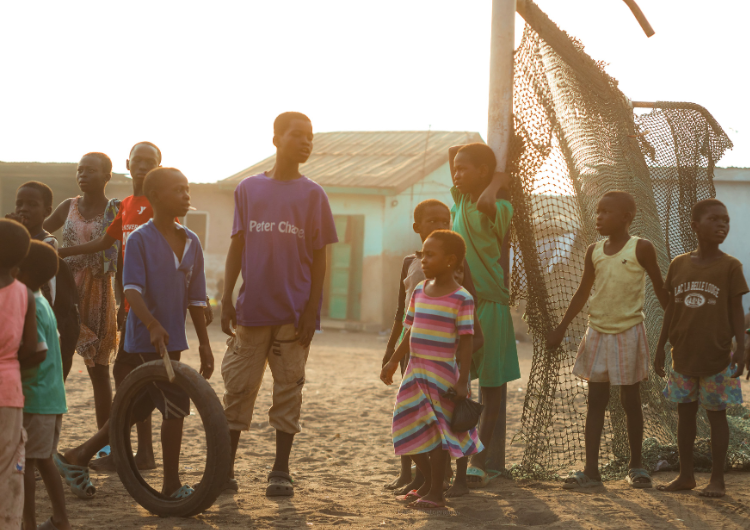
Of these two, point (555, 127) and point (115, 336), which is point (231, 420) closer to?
point (115, 336)

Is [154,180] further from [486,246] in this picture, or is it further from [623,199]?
[623,199]

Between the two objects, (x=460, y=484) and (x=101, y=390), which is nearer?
(x=460, y=484)

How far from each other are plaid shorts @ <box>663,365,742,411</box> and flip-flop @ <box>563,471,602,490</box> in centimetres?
62

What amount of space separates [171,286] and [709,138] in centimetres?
526

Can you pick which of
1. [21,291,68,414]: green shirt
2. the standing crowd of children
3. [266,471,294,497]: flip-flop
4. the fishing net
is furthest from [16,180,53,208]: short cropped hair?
the fishing net

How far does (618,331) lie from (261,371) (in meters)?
1.93

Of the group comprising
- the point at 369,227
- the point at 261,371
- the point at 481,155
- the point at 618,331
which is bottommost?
the point at 261,371

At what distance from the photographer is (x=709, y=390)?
13.2 ft

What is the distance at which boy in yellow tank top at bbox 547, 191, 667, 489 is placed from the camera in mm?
4129

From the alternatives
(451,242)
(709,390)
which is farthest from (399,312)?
(709,390)

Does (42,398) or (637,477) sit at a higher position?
(42,398)

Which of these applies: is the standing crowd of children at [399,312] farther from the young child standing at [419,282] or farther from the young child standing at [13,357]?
the young child standing at [13,357]

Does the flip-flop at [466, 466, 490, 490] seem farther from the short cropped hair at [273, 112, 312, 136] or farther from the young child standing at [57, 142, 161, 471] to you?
the short cropped hair at [273, 112, 312, 136]

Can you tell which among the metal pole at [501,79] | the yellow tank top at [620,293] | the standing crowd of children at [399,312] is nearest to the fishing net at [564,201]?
the metal pole at [501,79]
